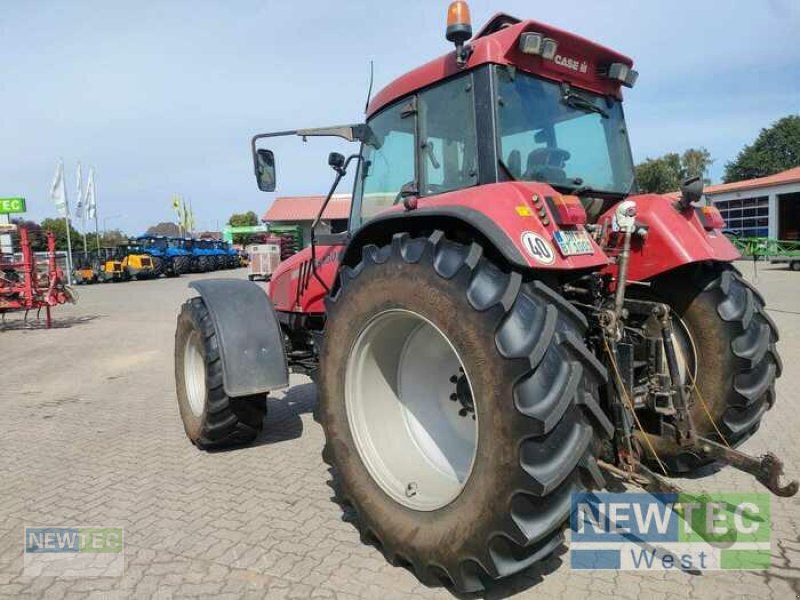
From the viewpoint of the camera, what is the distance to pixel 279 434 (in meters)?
5.02

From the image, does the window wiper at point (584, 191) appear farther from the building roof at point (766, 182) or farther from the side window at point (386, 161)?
the building roof at point (766, 182)

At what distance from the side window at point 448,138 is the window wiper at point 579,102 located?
2.07 feet

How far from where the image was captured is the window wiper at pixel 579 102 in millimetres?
3359

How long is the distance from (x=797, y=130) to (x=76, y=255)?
6398 cm

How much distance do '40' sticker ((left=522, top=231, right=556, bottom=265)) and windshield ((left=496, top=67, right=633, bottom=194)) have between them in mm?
716

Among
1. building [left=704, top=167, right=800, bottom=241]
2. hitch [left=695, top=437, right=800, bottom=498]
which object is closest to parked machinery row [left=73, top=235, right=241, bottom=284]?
building [left=704, top=167, right=800, bottom=241]

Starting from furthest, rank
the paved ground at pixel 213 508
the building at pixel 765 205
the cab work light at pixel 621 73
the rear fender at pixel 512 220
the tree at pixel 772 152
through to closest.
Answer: the tree at pixel 772 152
the building at pixel 765 205
the cab work light at pixel 621 73
the paved ground at pixel 213 508
the rear fender at pixel 512 220

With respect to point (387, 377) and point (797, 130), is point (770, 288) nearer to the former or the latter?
point (387, 377)

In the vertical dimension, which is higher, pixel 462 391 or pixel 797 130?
pixel 797 130

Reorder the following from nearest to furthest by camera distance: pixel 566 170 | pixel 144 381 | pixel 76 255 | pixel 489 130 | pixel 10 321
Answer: pixel 489 130, pixel 566 170, pixel 144 381, pixel 10 321, pixel 76 255

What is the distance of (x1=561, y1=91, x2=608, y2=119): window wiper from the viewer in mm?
3359

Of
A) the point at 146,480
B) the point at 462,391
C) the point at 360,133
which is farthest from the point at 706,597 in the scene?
the point at 146,480

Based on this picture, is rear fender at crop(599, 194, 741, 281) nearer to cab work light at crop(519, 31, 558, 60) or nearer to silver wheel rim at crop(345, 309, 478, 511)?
cab work light at crop(519, 31, 558, 60)

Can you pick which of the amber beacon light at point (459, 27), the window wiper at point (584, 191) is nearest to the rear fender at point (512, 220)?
the window wiper at point (584, 191)
